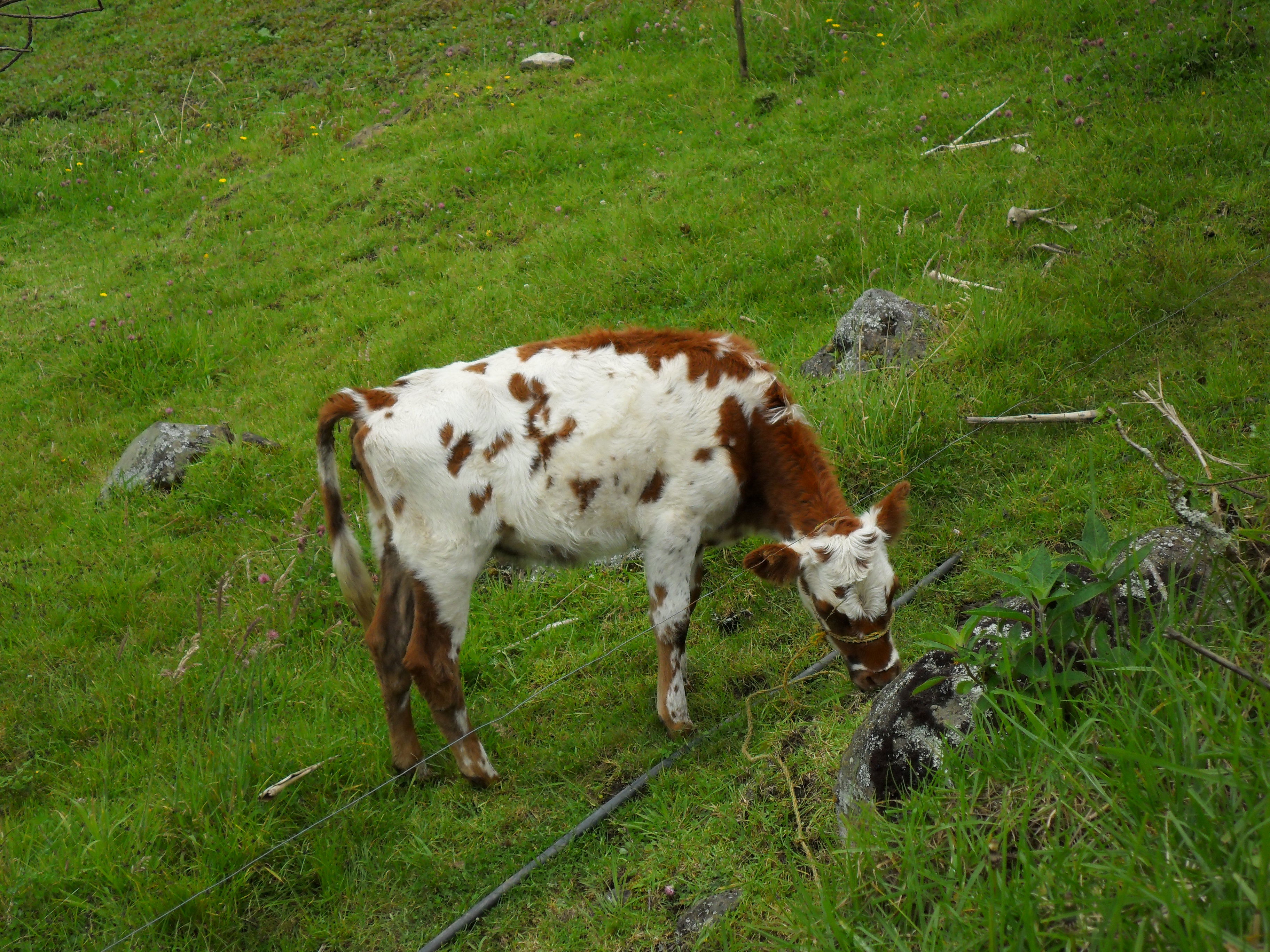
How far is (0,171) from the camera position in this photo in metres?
13.9

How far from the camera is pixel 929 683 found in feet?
9.57

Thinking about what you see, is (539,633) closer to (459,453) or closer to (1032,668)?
(459,453)

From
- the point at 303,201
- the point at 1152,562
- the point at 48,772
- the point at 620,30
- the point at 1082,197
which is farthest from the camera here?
the point at 620,30

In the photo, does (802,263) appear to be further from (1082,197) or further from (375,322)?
(375,322)

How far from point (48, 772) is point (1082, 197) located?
27.2ft

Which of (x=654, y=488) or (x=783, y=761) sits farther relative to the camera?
(x=654, y=488)

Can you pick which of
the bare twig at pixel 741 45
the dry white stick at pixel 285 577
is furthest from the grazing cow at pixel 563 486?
the bare twig at pixel 741 45

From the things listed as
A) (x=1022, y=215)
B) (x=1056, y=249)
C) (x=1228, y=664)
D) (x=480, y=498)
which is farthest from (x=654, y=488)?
(x=1022, y=215)

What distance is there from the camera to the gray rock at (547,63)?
13242mm

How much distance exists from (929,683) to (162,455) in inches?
248

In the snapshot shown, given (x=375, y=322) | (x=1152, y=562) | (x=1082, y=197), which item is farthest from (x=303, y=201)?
(x=1152, y=562)

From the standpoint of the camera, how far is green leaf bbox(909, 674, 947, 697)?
9.65ft

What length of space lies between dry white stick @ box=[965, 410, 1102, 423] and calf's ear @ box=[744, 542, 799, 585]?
1935 millimetres

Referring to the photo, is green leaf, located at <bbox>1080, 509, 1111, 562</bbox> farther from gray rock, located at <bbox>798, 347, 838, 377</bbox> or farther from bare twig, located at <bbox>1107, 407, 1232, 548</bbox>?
gray rock, located at <bbox>798, 347, 838, 377</bbox>
